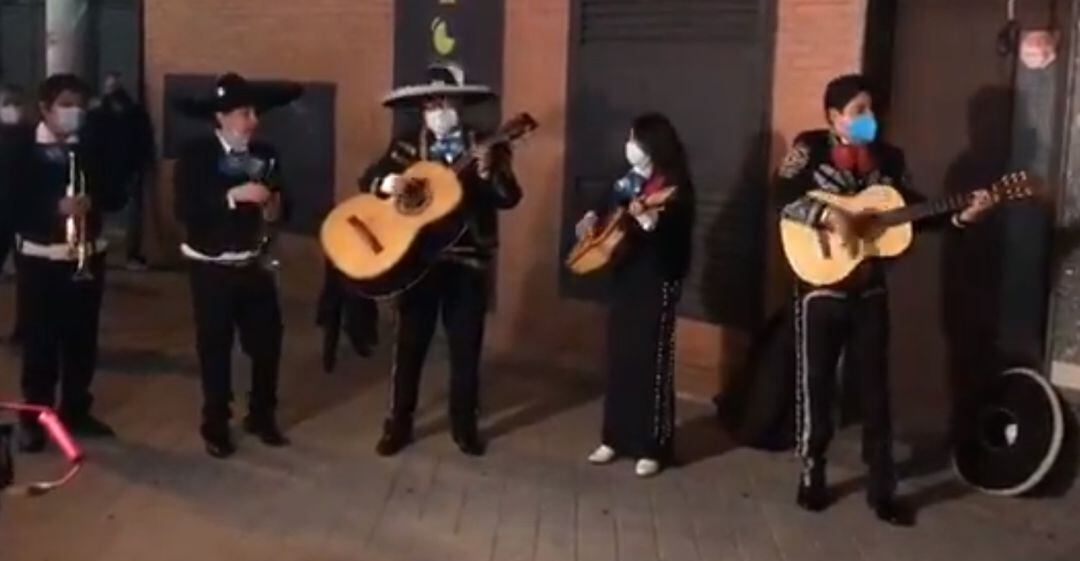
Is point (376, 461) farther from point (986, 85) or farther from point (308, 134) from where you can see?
point (308, 134)

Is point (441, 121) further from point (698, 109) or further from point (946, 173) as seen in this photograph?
point (946, 173)

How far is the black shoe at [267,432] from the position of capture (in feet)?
24.8

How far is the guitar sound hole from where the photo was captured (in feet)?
22.9

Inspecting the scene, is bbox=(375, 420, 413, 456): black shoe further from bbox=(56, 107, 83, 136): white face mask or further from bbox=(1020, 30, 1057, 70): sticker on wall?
bbox=(1020, 30, 1057, 70): sticker on wall

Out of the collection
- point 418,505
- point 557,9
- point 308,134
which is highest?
point 557,9

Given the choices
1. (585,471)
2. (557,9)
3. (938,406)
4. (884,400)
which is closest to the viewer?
(884,400)

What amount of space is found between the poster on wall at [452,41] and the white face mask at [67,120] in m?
2.58

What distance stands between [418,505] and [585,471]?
0.95m

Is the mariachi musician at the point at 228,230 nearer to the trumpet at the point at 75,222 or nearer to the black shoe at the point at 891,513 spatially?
the trumpet at the point at 75,222

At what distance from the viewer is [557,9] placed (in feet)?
31.2

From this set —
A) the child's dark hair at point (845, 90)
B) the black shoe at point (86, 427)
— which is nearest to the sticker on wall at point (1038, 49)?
the child's dark hair at point (845, 90)

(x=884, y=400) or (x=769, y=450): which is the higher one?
(x=884, y=400)

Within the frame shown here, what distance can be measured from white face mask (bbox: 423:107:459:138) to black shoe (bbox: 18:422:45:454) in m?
2.15

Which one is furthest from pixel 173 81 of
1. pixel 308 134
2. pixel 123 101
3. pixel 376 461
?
pixel 376 461
